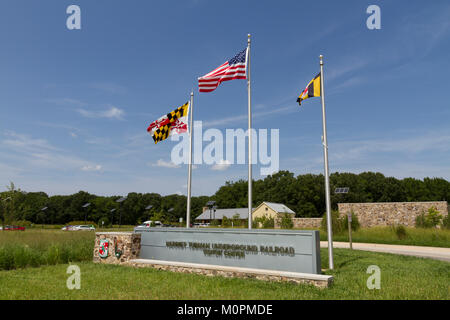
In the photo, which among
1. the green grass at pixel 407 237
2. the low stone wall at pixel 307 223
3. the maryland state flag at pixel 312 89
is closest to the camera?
the maryland state flag at pixel 312 89

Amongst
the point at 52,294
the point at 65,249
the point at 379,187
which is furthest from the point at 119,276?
the point at 379,187

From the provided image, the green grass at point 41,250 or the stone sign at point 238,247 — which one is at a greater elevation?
the stone sign at point 238,247

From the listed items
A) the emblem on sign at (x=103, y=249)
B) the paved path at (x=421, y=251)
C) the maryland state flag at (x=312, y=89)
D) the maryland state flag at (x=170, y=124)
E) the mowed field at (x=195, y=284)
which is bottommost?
the paved path at (x=421, y=251)

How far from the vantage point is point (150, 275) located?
10336mm

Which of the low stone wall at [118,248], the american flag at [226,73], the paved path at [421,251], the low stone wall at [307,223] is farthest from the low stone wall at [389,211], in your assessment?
the low stone wall at [118,248]

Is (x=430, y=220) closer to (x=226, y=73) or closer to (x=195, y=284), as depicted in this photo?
(x=226, y=73)

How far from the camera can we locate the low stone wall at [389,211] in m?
35.1

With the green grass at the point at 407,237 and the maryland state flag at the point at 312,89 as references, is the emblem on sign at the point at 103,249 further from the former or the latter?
the green grass at the point at 407,237

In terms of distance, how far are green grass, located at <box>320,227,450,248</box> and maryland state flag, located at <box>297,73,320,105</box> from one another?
17.4 meters

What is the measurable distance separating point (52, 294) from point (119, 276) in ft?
7.76

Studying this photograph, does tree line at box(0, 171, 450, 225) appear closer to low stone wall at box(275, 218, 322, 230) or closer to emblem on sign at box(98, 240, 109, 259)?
low stone wall at box(275, 218, 322, 230)

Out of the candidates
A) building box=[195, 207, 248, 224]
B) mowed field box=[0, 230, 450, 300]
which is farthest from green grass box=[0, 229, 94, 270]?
building box=[195, 207, 248, 224]

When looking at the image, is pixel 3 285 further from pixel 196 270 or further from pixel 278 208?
pixel 278 208
